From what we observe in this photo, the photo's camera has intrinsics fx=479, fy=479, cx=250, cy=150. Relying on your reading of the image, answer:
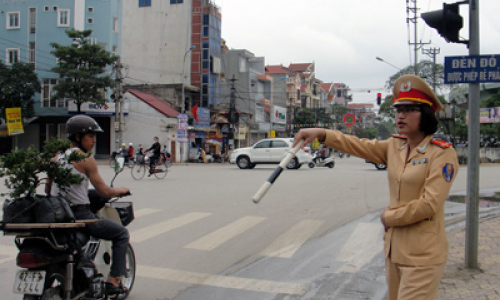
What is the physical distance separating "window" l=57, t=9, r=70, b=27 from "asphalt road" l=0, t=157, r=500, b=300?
34.7m

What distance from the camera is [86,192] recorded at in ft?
13.4

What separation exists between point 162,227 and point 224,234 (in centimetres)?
123

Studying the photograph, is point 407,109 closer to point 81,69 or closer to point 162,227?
point 162,227

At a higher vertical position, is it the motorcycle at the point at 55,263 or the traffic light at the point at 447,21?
the traffic light at the point at 447,21

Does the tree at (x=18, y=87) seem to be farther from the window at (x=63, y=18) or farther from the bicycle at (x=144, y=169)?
the bicycle at (x=144, y=169)

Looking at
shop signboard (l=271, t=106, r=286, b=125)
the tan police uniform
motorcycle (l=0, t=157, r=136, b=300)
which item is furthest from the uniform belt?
shop signboard (l=271, t=106, r=286, b=125)

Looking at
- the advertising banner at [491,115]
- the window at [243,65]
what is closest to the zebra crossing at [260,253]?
the advertising banner at [491,115]

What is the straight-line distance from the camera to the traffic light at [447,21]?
5.39 m

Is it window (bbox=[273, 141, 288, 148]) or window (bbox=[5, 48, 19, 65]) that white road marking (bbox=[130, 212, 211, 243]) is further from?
window (bbox=[5, 48, 19, 65])

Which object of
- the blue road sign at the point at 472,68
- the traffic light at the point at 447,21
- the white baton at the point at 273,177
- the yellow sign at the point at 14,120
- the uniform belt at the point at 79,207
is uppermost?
the yellow sign at the point at 14,120

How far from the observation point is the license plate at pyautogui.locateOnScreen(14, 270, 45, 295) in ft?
10.7

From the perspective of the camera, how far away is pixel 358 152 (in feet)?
10.2

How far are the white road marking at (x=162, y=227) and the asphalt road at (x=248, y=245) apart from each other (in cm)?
2

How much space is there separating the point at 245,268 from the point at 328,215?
4.39 m
